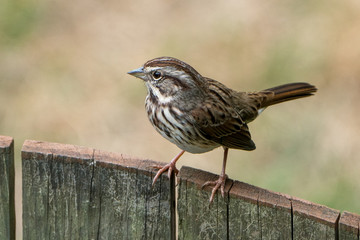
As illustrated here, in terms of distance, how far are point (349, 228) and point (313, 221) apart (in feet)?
0.50

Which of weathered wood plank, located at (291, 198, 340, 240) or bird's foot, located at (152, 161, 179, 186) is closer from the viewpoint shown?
weathered wood plank, located at (291, 198, 340, 240)

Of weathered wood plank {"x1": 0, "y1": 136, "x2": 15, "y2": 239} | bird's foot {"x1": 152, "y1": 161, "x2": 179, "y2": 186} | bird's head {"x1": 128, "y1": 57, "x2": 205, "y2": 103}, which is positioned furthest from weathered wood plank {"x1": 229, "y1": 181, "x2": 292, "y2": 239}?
bird's head {"x1": 128, "y1": 57, "x2": 205, "y2": 103}

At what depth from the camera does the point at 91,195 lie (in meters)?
3.35

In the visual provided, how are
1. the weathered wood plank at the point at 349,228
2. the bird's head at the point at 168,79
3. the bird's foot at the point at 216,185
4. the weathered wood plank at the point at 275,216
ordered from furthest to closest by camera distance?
1. the bird's head at the point at 168,79
2. the bird's foot at the point at 216,185
3. the weathered wood plank at the point at 275,216
4. the weathered wood plank at the point at 349,228

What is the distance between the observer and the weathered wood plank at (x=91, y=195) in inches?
131

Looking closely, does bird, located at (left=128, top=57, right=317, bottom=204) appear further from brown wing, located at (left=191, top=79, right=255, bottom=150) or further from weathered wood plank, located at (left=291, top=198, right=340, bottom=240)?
weathered wood plank, located at (left=291, top=198, right=340, bottom=240)

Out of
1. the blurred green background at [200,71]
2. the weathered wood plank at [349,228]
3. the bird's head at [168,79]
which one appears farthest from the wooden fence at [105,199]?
the blurred green background at [200,71]

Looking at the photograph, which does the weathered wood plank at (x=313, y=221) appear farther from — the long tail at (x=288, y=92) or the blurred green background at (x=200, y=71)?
the blurred green background at (x=200, y=71)

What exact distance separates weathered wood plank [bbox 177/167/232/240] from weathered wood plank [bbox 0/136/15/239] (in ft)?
2.47

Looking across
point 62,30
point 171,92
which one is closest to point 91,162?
point 171,92

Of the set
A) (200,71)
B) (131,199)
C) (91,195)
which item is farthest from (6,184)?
(200,71)

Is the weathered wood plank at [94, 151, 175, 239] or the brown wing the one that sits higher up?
the brown wing

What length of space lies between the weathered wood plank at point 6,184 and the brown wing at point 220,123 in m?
1.33

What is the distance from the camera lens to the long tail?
17.0ft
